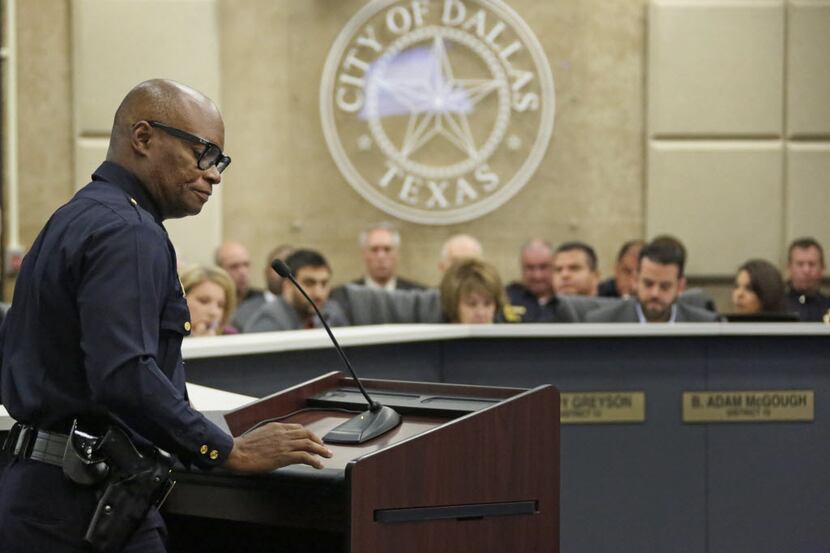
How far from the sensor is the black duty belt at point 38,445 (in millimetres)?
1806

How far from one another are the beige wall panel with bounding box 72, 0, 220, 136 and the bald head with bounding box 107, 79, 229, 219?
16.4 ft

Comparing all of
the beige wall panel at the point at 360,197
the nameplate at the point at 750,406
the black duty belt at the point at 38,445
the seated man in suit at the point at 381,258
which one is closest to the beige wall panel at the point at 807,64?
the beige wall panel at the point at 360,197

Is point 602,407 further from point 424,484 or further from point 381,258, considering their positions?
point 381,258

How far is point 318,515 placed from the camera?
6.31ft

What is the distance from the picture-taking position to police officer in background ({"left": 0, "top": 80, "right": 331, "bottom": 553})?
5.64 feet

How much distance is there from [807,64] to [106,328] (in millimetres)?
6179

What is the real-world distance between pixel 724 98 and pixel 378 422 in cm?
557

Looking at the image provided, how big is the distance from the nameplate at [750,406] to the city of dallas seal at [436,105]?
3.28 metres

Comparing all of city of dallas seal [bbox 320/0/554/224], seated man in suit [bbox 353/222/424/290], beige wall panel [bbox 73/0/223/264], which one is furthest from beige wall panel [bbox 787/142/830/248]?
beige wall panel [bbox 73/0/223/264]

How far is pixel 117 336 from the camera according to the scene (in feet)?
5.59

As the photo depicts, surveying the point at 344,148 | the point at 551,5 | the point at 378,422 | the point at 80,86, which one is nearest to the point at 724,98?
the point at 551,5

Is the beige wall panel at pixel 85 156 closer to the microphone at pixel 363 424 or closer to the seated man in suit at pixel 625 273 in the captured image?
the seated man in suit at pixel 625 273

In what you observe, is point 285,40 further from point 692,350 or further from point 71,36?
point 692,350

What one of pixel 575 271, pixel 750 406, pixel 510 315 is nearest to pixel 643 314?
pixel 510 315
